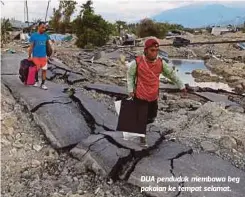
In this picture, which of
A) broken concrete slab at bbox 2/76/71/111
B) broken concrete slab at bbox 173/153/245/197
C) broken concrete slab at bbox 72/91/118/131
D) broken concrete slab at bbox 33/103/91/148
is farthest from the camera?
broken concrete slab at bbox 2/76/71/111

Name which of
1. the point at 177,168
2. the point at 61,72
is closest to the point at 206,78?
the point at 61,72

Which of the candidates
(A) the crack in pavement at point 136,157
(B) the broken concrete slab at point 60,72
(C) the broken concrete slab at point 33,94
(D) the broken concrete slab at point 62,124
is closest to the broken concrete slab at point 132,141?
(A) the crack in pavement at point 136,157

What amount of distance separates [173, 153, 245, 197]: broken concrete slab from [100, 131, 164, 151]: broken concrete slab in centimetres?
46

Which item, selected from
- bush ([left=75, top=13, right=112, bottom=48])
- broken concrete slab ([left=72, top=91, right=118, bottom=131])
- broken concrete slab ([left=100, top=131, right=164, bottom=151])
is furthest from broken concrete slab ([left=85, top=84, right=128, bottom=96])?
bush ([left=75, top=13, right=112, bottom=48])

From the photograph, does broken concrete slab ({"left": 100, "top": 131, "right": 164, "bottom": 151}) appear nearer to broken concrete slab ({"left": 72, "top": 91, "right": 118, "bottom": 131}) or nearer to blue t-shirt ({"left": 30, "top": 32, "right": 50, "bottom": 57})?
broken concrete slab ({"left": 72, "top": 91, "right": 118, "bottom": 131})

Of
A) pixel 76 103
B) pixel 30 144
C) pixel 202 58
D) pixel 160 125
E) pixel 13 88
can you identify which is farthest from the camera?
pixel 202 58

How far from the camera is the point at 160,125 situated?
5398 millimetres

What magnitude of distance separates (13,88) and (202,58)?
2094cm

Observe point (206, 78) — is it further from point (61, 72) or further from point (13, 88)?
point (13, 88)

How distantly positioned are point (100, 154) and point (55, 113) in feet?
4.56

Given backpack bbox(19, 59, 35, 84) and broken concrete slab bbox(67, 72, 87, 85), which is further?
broken concrete slab bbox(67, 72, 87, 85)

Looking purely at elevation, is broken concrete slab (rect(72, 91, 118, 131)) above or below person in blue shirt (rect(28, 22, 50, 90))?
below

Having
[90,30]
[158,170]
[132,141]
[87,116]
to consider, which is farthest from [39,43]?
[90,30]

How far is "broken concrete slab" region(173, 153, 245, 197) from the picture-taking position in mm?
3645
